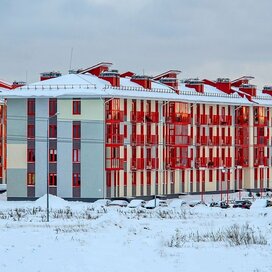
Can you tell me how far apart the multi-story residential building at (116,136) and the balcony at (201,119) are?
0.43 ft

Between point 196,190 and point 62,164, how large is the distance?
1869 cm

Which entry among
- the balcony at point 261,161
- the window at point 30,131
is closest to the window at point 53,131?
the window at point 30,131

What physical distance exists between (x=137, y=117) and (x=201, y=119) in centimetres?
1228

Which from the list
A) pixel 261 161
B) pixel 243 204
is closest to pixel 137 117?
pixel 243 204

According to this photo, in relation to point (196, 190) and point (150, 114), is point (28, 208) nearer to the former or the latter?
point (150, 114)

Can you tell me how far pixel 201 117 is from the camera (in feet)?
337

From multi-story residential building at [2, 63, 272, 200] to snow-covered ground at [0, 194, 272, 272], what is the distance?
976 inches

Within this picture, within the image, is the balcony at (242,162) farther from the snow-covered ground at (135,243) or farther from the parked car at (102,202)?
the snow-covered ground at (135,243)

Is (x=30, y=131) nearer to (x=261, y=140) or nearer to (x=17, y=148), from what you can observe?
(x=17, y=148)

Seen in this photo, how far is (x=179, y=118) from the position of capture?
98312 mm

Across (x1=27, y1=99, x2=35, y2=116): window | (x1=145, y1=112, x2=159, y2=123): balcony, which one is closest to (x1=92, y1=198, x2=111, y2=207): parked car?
(x1=27, y1=99, x2=35, y2=116): window

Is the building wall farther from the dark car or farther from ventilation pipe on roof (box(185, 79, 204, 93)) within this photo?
ventilation pipe on roof (box(185, 79, 204, 93))

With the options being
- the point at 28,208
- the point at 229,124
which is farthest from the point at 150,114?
the point at 28,208

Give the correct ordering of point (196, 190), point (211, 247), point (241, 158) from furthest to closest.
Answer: point (241, 158), point (196, 190), point (211, 247)
